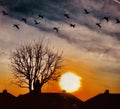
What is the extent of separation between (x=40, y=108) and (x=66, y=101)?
6044 mm

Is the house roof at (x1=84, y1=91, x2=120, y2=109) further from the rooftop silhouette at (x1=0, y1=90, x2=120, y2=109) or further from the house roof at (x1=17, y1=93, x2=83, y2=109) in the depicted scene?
the house roof at (x1=17, y1=93, x2=83, y2=109)

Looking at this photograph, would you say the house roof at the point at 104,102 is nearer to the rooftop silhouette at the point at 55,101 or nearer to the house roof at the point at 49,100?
the rooftop silhouette at the point at 55,101

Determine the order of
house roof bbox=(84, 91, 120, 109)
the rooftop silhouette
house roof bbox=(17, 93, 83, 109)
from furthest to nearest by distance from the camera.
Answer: house roof bbox=(84, 91, 120, 109), the rooftop silhouette, house roof bbox=(17, 93, 83, 109)

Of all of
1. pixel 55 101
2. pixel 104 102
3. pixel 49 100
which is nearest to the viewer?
pixel 49 100

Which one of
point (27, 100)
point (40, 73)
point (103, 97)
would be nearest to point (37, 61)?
point (40, 73)

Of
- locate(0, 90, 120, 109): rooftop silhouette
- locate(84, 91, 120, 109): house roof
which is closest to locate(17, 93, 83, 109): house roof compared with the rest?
locate(0, 90, 120, 109): rooftop silhouette

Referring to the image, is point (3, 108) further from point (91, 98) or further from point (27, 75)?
point (91, 98)

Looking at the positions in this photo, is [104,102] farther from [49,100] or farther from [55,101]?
[49,100]

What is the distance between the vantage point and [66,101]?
291 ft

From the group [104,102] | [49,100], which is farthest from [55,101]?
[104,102]

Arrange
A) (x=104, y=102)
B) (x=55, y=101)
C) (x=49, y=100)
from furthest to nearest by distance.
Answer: (x=104, y=102) → (x=55, y=101) → (x=49, y=100)

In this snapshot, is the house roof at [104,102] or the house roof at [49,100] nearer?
the house roof at [49,100]

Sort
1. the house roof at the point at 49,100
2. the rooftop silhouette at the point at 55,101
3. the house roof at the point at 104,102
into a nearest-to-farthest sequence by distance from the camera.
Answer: the house roof at the point at 49,100
the rooftop silhouette at the point at 55,101
the house roof at the point at 104,102

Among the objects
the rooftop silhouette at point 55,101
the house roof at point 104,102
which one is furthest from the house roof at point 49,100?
the house roof at point 104,102
